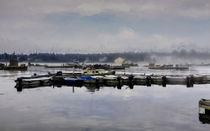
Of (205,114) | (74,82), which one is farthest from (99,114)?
(74,82)

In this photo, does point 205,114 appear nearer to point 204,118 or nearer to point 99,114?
point 204,118

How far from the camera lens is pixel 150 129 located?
27781mm

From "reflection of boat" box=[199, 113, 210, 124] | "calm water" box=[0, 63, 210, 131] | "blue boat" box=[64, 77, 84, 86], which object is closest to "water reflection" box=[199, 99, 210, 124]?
"reflection of boat" box=[199, 113, 210, 124]

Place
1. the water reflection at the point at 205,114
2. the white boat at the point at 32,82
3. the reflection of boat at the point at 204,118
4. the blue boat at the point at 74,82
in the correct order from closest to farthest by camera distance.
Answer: the reflection of boat at the point at 204,118
the water reflection at the point at 205,114
the white boat at the point at 32,82
the blue boat at the point at 74,82

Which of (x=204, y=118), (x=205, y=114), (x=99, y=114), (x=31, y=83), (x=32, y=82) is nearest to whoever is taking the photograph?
(x=204, y=118)

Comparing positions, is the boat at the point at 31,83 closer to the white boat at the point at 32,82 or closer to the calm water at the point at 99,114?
the white boat at the point at 32,82

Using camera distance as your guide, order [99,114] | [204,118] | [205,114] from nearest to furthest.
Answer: [204,118]
[205,114]
[99,114]

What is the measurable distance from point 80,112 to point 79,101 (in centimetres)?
973

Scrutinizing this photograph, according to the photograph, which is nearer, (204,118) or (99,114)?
(204,118)

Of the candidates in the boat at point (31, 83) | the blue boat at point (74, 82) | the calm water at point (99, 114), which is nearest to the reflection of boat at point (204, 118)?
the calm water at point (99, 114)

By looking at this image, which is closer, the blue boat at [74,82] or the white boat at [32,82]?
the white boat at [32,82]

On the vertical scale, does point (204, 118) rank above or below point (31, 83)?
below

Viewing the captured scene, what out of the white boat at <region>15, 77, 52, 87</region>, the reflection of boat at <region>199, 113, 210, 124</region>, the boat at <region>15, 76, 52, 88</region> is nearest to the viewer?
the reflection of boat at <region>199, 113, 210, 124</region>

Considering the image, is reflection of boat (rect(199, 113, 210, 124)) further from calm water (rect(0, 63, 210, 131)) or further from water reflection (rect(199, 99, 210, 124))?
calm water (rect(0, 63, 210, 131))
